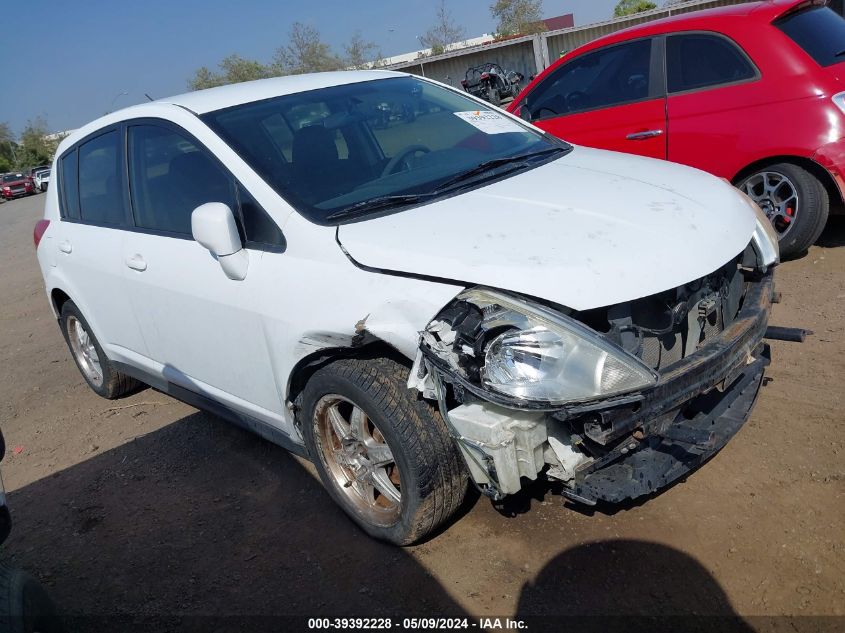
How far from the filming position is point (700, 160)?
527 cm

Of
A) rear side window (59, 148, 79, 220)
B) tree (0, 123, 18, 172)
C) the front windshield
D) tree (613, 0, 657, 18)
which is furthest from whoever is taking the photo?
tree (0, 123, 18, 172)

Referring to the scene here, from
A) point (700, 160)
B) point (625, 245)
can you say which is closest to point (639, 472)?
point (625, 245)

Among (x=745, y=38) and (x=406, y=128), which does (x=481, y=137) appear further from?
(x=745, y=38)

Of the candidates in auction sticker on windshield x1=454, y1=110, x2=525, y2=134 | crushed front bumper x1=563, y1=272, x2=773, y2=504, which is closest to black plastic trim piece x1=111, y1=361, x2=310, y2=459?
crushed front bumper x1=563, y1=272, x2=773, y2=504

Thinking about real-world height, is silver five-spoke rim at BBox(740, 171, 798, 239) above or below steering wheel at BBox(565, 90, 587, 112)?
below

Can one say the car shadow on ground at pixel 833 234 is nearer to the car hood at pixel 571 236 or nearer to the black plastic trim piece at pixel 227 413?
the car hood at pixel 571 236

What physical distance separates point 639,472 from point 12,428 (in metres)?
4.51

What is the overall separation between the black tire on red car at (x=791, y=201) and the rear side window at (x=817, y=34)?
78cm

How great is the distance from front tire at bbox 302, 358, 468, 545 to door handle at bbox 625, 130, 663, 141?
367cm

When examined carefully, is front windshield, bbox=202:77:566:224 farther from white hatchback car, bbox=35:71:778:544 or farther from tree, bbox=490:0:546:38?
tree, bbox=490:0:546:38

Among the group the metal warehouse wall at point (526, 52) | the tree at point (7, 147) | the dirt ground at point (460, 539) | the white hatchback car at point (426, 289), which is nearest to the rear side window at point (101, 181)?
the white hatchback car at point (426, 289)

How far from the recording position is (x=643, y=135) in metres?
5.53

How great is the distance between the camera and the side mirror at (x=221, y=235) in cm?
287

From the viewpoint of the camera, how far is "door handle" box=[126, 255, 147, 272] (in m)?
3.64
